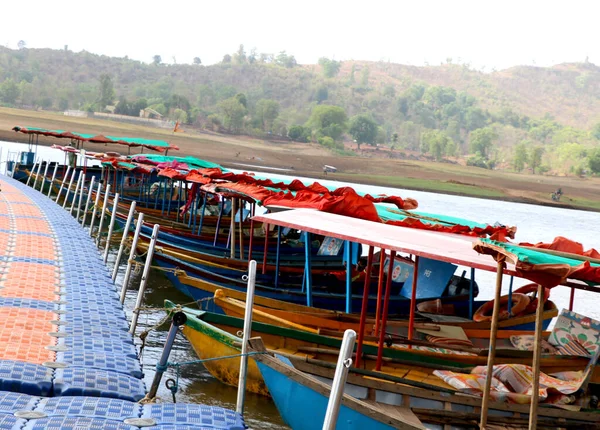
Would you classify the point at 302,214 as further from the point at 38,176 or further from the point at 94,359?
the point at 38,176

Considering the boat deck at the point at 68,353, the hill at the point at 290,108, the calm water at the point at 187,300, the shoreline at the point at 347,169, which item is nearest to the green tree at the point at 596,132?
the hill at the point at 290,108

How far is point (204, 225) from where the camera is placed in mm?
26094

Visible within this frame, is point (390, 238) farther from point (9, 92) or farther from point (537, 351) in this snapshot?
point (9, 92)

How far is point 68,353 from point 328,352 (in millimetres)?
4107

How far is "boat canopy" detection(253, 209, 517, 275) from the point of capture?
29.8 ft

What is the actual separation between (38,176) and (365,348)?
28106mm

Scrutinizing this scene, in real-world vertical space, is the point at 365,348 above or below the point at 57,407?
below

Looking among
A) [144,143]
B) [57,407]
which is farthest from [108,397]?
[144,143]

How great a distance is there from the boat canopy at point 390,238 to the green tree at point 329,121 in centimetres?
12653

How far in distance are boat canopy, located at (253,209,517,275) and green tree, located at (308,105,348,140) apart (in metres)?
127

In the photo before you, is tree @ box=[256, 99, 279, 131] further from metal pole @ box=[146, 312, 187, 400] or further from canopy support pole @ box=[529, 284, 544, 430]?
canopy support pole @ box=[529, 284, 544, 430]

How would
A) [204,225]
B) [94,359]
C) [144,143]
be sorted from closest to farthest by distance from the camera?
1. [94,359]
2. [204,225]
3. [144,143]

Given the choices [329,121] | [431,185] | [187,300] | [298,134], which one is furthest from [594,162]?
[187,300]

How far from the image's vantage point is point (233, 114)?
130250 mm
